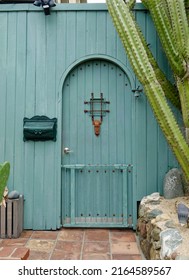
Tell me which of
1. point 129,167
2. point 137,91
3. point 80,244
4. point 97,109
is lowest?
point 80,244

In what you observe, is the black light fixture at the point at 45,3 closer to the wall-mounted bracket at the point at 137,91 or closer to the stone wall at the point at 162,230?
the wall-mounted bracket at the point at 137,91

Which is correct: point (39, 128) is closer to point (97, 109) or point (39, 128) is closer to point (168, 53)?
point (97, 109)

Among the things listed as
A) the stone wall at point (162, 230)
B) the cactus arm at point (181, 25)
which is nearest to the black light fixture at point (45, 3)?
the cactus arm at point (181, 25)

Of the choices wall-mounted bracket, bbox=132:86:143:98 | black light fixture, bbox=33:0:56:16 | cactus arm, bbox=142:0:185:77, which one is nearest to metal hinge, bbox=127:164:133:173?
wall-mounted bracket, bbox=132:86:143:98

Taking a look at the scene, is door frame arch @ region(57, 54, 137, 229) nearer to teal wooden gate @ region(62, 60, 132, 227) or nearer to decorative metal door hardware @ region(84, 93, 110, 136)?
teal wooden gate @ region(62, 60, 132, 227)

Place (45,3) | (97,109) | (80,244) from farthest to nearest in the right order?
(97,109), (45,3), (80,244)

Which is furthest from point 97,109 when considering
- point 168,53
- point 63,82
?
point 168,53

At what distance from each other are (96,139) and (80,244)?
1403 millimetres

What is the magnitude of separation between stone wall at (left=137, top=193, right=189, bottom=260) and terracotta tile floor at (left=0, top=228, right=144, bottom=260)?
9.3 inches

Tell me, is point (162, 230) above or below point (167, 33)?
below

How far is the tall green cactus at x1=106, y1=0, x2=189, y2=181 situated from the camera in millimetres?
2758

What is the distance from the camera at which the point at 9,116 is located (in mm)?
3639

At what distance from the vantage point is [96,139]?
3707mm
